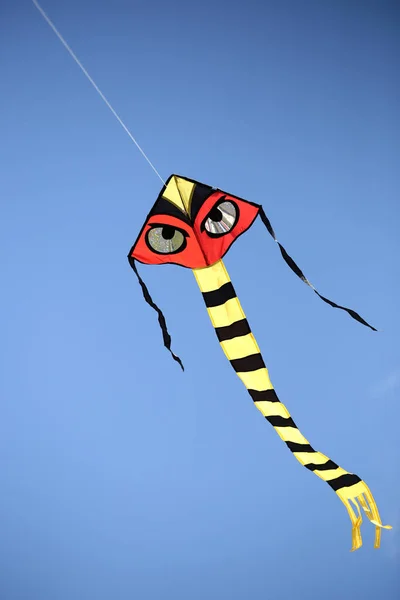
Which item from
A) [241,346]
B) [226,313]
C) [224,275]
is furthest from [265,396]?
[224,275]

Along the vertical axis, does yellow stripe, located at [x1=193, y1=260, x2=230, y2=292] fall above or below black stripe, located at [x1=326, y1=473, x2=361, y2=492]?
above

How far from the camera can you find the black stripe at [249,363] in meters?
2.77

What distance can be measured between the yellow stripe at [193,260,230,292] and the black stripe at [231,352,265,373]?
1.02 ft

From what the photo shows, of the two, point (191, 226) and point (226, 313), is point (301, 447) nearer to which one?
point (226, 313)

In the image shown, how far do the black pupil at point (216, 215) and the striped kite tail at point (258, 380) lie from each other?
22 cm

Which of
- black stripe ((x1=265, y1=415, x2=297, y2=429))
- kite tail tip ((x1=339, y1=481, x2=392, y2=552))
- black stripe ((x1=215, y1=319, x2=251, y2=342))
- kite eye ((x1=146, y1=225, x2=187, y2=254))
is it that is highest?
kite eye ((x1=146, y1=225, x2=187, y2=254))

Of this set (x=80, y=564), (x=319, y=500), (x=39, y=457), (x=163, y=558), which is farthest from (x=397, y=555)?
(x=39, y=457)

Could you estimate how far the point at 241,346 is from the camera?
2.77 metres

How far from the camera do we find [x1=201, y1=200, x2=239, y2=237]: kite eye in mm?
2738

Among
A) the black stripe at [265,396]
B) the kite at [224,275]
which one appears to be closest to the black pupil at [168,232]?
the kite at [224,275]

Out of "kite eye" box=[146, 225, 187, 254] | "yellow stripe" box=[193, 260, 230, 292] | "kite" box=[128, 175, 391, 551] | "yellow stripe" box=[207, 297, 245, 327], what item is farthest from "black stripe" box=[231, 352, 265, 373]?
"kite eye" box=[146, 225, 187, 254]

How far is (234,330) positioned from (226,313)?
0.08 m

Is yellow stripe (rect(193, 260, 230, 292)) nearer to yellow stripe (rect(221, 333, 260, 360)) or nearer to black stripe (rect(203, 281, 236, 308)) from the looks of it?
black stripe (rect(203, 281, 236, 308))

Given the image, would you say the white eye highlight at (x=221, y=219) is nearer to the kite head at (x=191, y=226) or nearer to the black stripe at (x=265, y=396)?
the kite head at (x=191, y=226)
